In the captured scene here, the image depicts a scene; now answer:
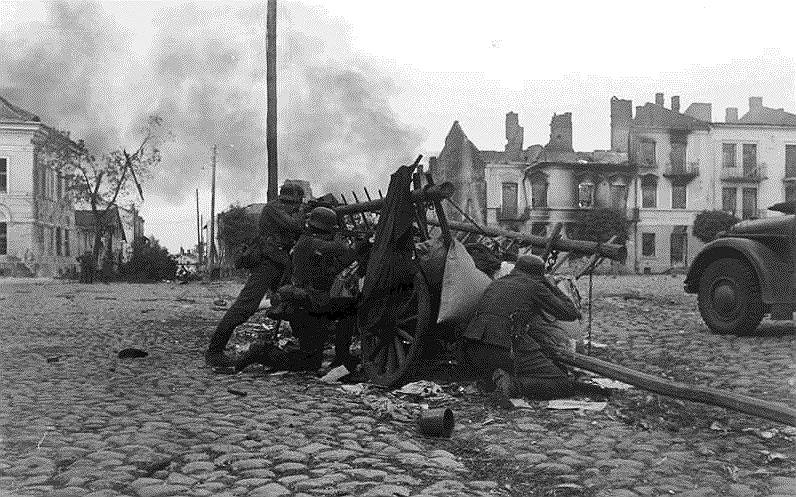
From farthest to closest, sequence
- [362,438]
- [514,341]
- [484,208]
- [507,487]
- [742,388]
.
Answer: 1. [484,208]
2. [742,388]
3. [514,341]
4. [362,438]
5. [507,487]

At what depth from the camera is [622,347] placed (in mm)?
10000

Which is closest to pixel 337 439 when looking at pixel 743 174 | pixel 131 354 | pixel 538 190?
pixel 131 354

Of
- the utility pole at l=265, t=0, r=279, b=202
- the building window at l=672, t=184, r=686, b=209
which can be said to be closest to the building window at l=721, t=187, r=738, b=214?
the building window at l=672, t=184, r=686, b=209

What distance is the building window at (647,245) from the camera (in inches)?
620

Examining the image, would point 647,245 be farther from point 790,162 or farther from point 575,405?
point 575,405

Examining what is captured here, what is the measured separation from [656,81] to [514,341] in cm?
284

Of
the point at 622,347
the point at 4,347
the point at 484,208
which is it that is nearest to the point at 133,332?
the point at 4,347

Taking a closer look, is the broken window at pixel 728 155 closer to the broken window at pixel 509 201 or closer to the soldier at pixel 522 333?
the broken window at pixel 509 201

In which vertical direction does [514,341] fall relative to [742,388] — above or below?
above

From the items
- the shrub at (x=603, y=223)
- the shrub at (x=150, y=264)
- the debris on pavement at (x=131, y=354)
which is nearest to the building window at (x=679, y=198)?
the shrub at (x=603, y=223)

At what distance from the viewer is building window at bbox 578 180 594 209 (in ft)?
49.5

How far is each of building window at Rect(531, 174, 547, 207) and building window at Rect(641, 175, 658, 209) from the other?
2.04m

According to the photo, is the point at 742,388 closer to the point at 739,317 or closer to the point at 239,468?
the point at 739,317

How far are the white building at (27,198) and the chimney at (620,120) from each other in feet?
20.7
